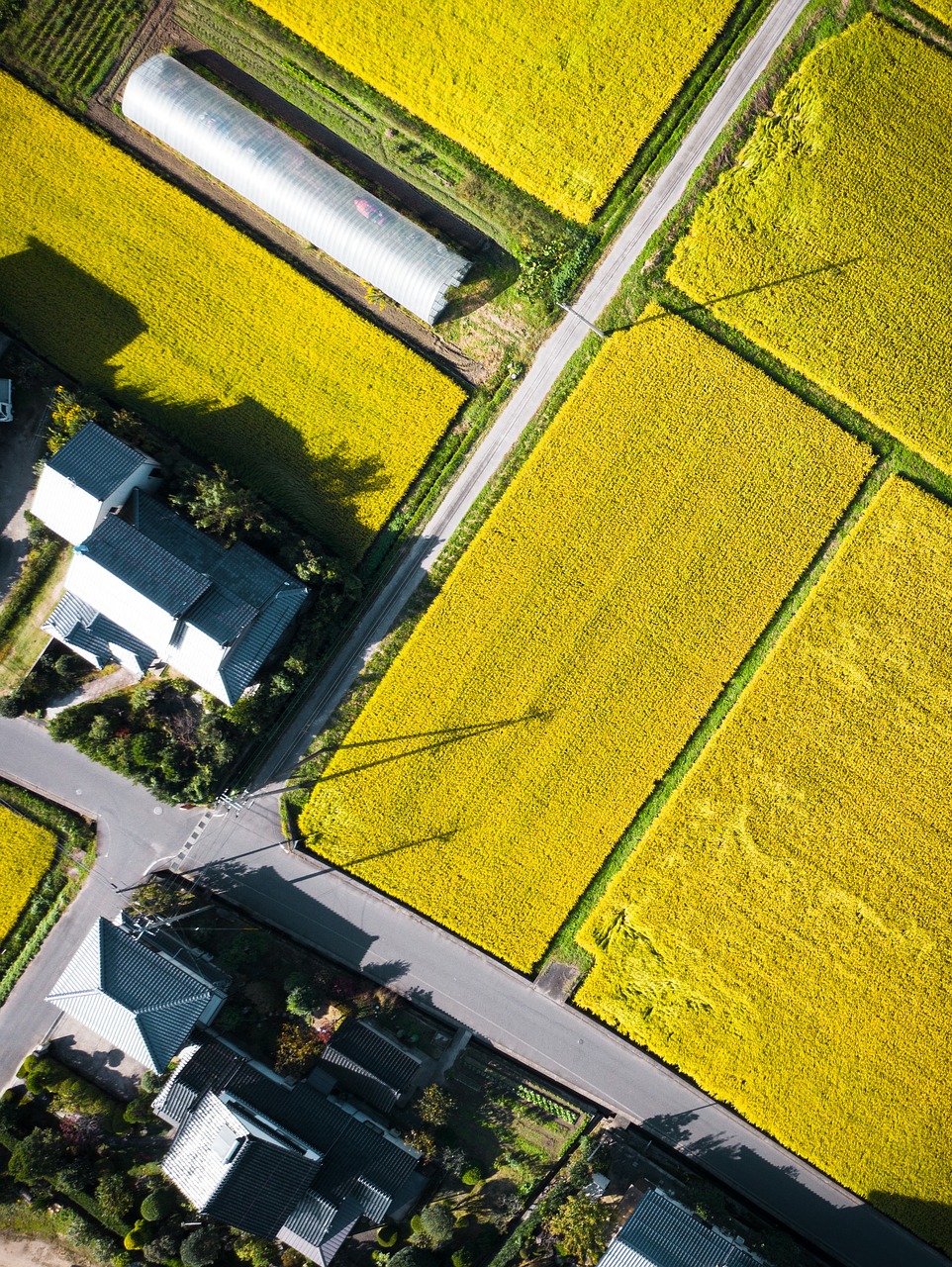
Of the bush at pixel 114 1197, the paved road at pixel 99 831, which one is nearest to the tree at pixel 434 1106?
the bush at pixel 114 1197

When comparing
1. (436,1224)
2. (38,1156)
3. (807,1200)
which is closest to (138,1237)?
(38,1156)

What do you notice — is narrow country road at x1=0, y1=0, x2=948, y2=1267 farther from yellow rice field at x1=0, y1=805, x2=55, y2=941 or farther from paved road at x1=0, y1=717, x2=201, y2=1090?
yellow rice field at x1=0, y1=805, x2=55, y2=941

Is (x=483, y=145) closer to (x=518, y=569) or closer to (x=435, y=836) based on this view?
(x=518, y=569)

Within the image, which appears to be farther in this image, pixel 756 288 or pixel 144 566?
pixel 756 288

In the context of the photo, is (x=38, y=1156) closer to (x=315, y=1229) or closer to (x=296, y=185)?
(x=315, y=1229)

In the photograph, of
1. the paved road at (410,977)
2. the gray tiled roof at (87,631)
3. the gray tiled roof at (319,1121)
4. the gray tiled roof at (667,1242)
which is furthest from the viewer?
the paved road at (410,977)

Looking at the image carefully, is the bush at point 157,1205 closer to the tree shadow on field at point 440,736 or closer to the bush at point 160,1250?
the bush at point 160,1250
